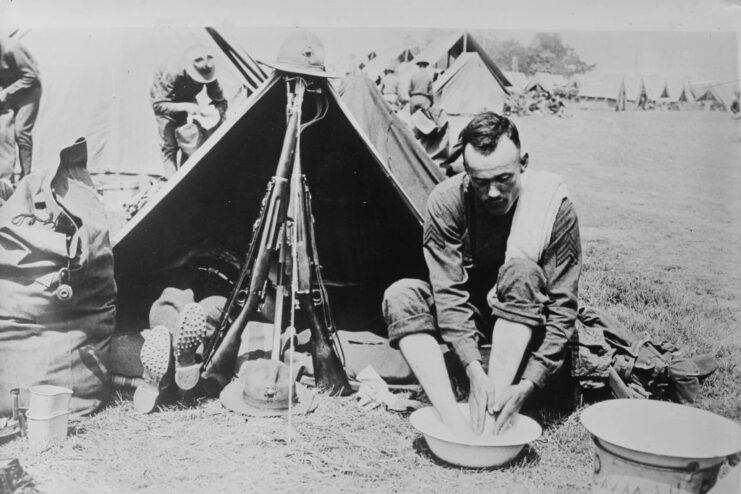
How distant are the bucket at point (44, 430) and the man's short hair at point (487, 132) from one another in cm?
212

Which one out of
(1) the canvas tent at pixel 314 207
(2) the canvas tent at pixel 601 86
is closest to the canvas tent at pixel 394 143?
(1) the canvas tent at pixel 314 207

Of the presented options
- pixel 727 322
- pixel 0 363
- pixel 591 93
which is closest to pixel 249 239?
pixel 0 363

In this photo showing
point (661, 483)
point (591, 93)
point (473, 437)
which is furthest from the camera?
point (591, 93)

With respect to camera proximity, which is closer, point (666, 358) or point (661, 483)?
point (661, 483)

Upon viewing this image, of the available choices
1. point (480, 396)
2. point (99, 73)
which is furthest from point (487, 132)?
point (99, 73)

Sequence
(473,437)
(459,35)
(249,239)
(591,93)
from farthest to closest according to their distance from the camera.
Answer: (249,239) → (591,93) → (459,35) → (473,437)

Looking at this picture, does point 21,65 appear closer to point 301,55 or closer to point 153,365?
point 301,55

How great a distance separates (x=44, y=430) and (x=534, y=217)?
2.30m

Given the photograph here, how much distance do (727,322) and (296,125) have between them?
2.23m

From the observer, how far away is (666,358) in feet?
9.74

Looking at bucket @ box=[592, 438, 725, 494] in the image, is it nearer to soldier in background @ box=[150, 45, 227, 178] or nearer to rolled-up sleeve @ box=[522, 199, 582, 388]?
rolled-up sleeve @ box=[522, 199, 582, 388]

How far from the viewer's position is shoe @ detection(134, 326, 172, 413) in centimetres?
283

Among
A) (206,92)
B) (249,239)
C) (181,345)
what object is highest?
(206,92)

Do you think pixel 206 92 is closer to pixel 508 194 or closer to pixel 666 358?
pixel 508 194
